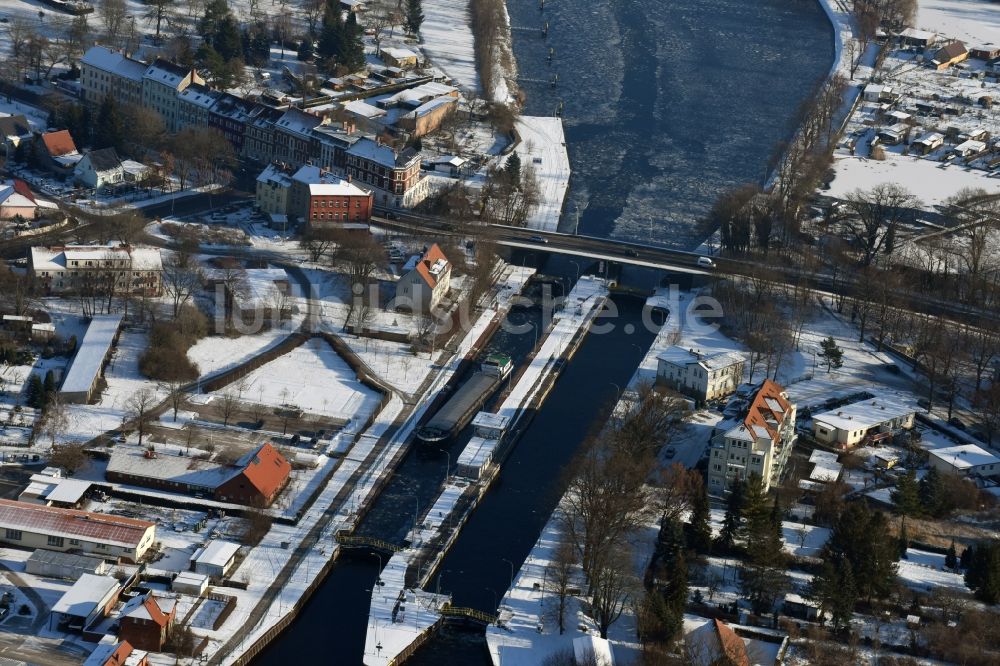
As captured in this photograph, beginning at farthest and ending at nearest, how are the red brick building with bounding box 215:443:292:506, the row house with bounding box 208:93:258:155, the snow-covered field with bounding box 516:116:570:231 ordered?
the row house with bounding box 208:93:258:155
the snow-covered field with bounding box 516:116:570:231
the red brick building with bounding box 215:443:292:506

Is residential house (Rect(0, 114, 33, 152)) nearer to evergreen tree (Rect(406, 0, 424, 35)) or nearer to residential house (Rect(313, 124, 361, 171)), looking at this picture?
residential house (Rect(313, 124, 361, 171))

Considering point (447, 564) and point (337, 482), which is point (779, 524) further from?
point (337, 482)

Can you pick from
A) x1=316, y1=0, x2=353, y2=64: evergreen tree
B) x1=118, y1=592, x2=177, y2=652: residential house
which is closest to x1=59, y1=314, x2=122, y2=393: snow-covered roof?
x1=118, y1=592, x2=177, y2=652: residential house

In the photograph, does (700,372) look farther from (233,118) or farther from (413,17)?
(413,17)

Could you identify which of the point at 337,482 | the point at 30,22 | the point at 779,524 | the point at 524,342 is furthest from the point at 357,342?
the point at 30,22

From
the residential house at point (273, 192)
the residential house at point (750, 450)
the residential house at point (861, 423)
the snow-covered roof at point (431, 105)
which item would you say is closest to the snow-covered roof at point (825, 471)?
the residential house at point (750, 450)
